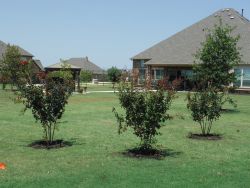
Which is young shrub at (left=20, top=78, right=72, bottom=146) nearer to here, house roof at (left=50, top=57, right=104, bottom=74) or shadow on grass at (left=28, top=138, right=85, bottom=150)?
shadow on grass at (left=28, top=138, right=85, bottom=150)

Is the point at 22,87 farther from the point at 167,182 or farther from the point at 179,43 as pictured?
the point at 179,43

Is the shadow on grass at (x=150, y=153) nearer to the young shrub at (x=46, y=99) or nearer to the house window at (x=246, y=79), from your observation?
the young shrub at (x=46, y=99)

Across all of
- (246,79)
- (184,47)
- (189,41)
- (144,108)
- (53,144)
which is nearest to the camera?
(144,108)

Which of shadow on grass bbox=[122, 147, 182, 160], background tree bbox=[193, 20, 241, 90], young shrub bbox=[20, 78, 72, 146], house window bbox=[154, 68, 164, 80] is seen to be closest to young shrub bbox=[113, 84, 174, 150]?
shadow on grass bbox=[122, 147, 182, 160]

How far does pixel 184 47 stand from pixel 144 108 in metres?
46.0

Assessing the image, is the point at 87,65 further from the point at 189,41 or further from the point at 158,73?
the point at 189,41

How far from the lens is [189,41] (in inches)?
2263

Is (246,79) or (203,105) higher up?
(246,79)

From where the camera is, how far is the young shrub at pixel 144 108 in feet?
38.3

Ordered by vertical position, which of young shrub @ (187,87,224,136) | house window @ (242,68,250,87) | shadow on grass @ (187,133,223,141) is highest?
house window @ (242,68,250,87)

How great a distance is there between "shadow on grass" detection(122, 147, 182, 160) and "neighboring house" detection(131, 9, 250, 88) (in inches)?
1567

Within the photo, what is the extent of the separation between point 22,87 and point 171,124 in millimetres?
7921

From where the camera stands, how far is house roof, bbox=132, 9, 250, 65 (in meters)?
54.0

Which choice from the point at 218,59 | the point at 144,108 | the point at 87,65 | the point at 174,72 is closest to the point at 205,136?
the point at 144,108
